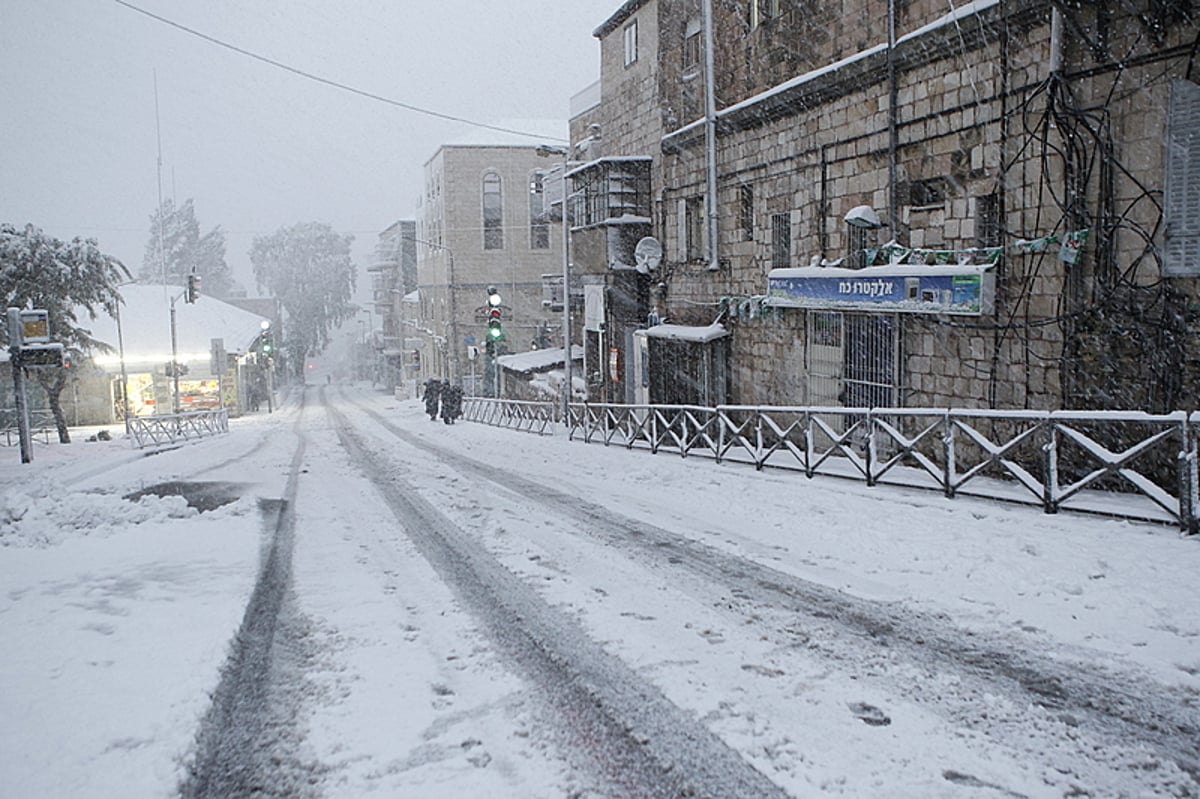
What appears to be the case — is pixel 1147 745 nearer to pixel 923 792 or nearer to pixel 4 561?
pixel 923 792

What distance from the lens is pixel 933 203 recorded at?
13.2m

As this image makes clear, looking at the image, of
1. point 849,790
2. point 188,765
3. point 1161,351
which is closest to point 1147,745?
point 849,790

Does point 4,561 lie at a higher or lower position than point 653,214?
lower

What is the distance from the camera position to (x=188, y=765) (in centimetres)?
446

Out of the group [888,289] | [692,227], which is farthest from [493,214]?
[888,289]

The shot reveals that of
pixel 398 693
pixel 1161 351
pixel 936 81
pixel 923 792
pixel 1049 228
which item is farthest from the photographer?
pixel 936 81

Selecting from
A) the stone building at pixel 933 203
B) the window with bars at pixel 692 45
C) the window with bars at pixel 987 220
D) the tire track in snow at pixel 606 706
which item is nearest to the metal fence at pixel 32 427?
the stone building at pixel 933 203

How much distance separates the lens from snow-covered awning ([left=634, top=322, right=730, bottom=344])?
18.9 m

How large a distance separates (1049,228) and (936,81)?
328cm

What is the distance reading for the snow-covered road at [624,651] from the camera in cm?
434

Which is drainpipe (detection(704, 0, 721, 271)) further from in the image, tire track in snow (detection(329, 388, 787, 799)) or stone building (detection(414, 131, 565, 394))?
stone building (detection(414, 131, 565, 394))

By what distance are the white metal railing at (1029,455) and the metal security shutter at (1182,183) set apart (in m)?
1.92

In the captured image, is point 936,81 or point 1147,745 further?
point 936,81

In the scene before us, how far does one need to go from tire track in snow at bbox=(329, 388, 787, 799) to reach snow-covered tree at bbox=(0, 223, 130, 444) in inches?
1023
